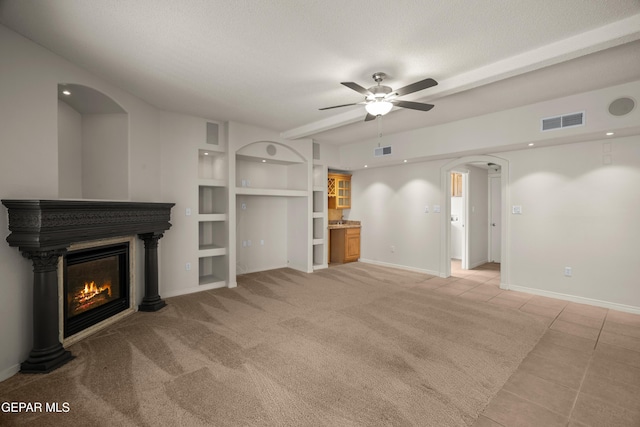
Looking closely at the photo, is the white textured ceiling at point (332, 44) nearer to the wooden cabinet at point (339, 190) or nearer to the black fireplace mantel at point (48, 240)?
the black fireplace mantel at point (48, 240)

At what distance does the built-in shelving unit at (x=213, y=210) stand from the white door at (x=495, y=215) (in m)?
6.21

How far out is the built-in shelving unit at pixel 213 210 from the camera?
4977 millimetres

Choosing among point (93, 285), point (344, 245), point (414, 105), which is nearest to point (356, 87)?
point (414, 105)

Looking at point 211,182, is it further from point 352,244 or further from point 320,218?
point 352,244

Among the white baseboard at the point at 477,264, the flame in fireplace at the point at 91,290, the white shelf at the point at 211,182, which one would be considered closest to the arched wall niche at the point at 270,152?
the white shelf at the point at 211,182

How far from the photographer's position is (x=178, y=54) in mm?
2824

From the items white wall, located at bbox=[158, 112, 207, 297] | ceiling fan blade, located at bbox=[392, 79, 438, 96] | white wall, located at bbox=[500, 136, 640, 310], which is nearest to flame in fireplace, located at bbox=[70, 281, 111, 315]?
white wall, located at bbox=[158, 112, 207, 297]

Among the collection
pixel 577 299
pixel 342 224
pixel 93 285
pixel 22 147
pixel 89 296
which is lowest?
pixel 577 299

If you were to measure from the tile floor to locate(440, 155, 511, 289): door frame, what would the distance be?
99 centimetres

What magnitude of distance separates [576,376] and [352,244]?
504 centimetres

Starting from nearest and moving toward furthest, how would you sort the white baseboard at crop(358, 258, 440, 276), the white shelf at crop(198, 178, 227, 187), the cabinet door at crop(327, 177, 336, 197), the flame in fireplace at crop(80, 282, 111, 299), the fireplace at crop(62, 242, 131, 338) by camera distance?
the fireplace at crop(62, 242, 131, 338)
the flame in fireplace at crop(80, 282, 111, 299)
the white shelf at crop(198, 178, 227, 187)
the white baseboard at crop(358, 258, 440, 276)
the cabinet door at crop(327, 177, 336, 197)

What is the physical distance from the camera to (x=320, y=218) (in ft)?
22.2

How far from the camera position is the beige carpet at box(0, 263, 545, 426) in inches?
80.7

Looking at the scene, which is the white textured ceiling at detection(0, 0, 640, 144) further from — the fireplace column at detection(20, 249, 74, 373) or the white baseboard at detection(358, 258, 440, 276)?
the white baseboard at detection(358, 258, 440, 276)
